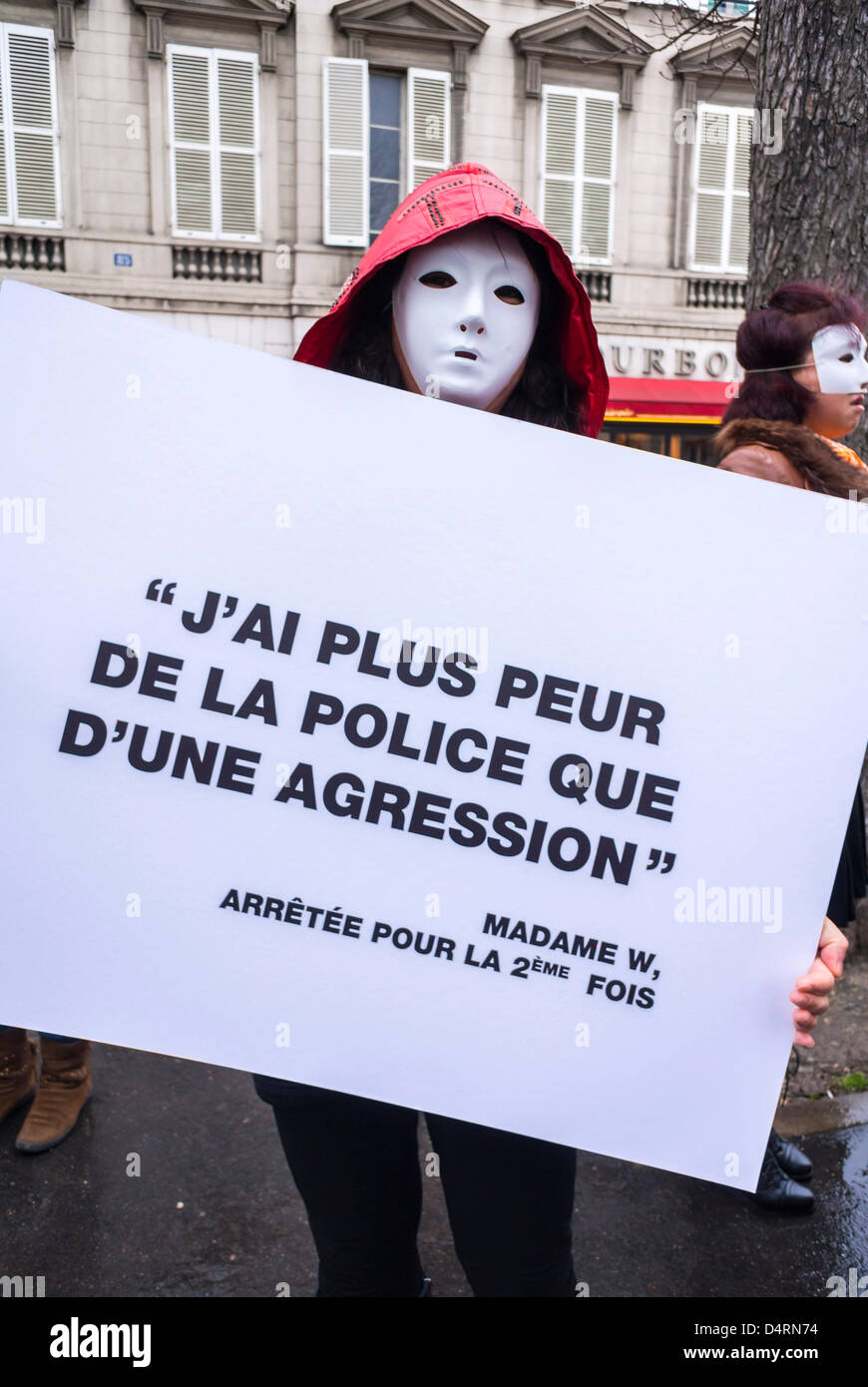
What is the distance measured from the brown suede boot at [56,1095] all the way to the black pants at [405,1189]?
1435 mm

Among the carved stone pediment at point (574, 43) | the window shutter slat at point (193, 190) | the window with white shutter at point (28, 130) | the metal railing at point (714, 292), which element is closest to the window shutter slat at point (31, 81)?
the window with white shutter at point (28, 130)

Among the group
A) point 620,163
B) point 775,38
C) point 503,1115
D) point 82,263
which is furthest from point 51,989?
point 620,163

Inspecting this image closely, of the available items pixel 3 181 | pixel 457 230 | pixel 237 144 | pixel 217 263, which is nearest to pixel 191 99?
pixel 237 144

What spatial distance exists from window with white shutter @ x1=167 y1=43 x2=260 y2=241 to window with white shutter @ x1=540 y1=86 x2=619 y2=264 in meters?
3.13

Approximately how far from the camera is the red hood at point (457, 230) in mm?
1294

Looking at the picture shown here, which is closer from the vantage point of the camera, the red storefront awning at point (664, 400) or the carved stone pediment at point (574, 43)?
the carved stone pediment at point (574, 43)

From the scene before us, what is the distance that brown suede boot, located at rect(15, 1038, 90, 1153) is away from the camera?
101 inches

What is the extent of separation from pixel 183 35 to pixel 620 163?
4.73 metres

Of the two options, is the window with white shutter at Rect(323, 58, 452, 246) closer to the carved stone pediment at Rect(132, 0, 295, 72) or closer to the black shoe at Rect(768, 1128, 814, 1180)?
the carved stone pediment at Rect(132, 0, 295, 72)

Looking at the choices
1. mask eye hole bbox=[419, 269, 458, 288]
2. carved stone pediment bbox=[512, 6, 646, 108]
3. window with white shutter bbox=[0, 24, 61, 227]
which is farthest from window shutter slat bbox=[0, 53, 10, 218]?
mask eye hole bbox=[419, 269, 458, 288]

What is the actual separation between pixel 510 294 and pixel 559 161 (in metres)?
11.0

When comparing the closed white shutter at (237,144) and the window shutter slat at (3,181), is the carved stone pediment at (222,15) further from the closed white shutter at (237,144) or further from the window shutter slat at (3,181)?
the window shutter slat at (3,181)

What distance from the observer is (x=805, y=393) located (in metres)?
2.11

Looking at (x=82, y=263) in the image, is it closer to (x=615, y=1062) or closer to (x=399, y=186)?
(x=399, y=186)
